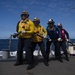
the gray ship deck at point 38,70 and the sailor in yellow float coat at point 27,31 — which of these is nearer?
the gray ship deck at point 38,70

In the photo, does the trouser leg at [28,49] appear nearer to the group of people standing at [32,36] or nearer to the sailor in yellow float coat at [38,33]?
the group of people standing at [32,36]

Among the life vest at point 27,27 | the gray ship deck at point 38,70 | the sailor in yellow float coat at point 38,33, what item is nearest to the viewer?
the gray ship deck at point 38,70

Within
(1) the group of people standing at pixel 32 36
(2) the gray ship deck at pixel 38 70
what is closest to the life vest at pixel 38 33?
(1) the group of people standing at pixel 32 36

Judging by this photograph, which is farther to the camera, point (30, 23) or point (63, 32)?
point (63, 32)

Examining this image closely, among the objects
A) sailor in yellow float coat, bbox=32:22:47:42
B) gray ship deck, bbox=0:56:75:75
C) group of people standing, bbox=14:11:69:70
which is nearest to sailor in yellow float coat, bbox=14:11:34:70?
group of people standing, bbox=14:11:69:70

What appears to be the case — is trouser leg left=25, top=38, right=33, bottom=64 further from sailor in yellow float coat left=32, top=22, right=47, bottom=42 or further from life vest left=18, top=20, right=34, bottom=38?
sailor in yellow float coat left=32, top=22, right=47, bottom=42

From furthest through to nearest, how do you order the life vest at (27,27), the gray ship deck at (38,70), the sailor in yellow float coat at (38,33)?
the sailor in yellow float coat at (38,33) → the life vest at (27,27) → the gray ship deck at (38,70)

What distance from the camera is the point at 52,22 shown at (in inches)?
340

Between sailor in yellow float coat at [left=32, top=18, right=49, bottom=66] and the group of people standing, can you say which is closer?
the group of people standing

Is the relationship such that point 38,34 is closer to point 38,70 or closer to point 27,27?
point 27,27

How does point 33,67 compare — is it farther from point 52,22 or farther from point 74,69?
point 52,22

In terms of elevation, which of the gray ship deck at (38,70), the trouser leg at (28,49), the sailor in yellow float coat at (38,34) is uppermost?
the sailor in yellow float coat at (38,34)

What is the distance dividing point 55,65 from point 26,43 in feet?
4.67

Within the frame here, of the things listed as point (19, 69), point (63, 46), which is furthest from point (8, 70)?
point (63, 46)
